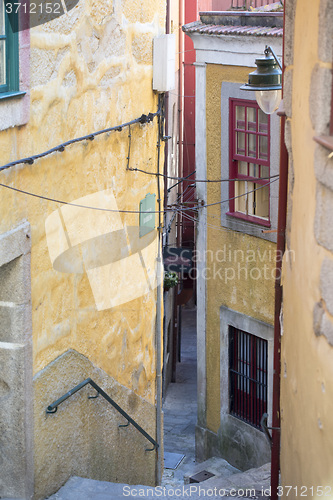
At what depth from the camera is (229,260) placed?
11086 millimetres

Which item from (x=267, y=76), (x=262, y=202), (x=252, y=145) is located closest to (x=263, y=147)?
(x=252, y=145)

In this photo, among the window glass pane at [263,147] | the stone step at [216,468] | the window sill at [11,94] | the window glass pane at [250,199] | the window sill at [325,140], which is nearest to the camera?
the window sill at [325,140]

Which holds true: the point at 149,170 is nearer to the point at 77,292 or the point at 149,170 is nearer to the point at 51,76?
the point at 77,292

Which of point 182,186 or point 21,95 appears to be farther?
point 182,186

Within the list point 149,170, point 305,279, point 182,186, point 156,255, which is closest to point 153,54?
point 149,170

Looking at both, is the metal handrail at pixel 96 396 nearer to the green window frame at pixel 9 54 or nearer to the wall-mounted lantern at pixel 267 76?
the green window frame at pixel 9 54

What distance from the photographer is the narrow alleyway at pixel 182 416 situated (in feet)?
38.5

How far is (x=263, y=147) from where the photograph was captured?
33.7 feet

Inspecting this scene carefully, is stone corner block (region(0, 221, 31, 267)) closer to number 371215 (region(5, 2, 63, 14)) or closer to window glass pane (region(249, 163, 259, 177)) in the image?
number 371215 (region(5, 2, 63, 14))

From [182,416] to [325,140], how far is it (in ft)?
35.5

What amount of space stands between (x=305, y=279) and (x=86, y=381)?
121 inches

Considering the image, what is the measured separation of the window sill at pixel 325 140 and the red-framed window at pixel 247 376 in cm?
723

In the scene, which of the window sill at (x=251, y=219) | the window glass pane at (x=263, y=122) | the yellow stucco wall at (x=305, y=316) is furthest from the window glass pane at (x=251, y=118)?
the yellow stucco wall at (x=305, y=316)

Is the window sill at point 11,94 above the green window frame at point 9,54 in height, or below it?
below
